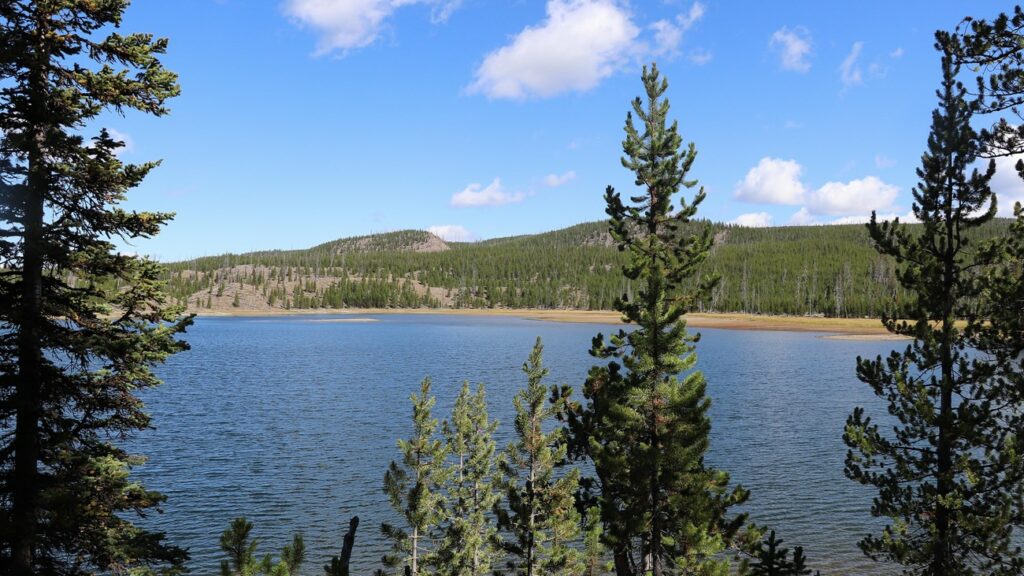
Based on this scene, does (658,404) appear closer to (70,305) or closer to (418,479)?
(418,479)

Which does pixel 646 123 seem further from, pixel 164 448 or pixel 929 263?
pixel 164 448

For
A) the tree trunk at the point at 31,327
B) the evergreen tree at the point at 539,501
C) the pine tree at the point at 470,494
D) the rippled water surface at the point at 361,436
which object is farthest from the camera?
the rippled water surface at the point at 361,436

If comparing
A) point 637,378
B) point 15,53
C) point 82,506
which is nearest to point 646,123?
point 637,378

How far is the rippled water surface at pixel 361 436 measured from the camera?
3105cm

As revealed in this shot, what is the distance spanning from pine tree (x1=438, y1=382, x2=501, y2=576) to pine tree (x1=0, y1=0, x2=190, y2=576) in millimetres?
12639

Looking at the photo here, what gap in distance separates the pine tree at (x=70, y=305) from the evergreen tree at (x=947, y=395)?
1611 centimetres

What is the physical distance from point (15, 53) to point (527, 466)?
17.3m

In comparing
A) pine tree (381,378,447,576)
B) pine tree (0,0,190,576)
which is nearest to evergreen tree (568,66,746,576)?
pine tree (381,378,447,576)

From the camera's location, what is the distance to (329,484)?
36812 mm

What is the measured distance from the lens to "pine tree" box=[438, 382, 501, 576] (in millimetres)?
22825

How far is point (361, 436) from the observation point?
155 feet

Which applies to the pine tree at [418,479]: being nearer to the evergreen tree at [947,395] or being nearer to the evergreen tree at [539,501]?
the evergreen tree at [539,501]

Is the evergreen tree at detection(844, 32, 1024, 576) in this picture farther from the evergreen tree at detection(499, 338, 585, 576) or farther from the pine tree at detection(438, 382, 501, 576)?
the pine tree at detection(438, 382, 501, 576)

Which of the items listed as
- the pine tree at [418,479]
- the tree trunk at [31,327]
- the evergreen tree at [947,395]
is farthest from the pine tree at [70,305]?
the evergreen tree at [947,395]
